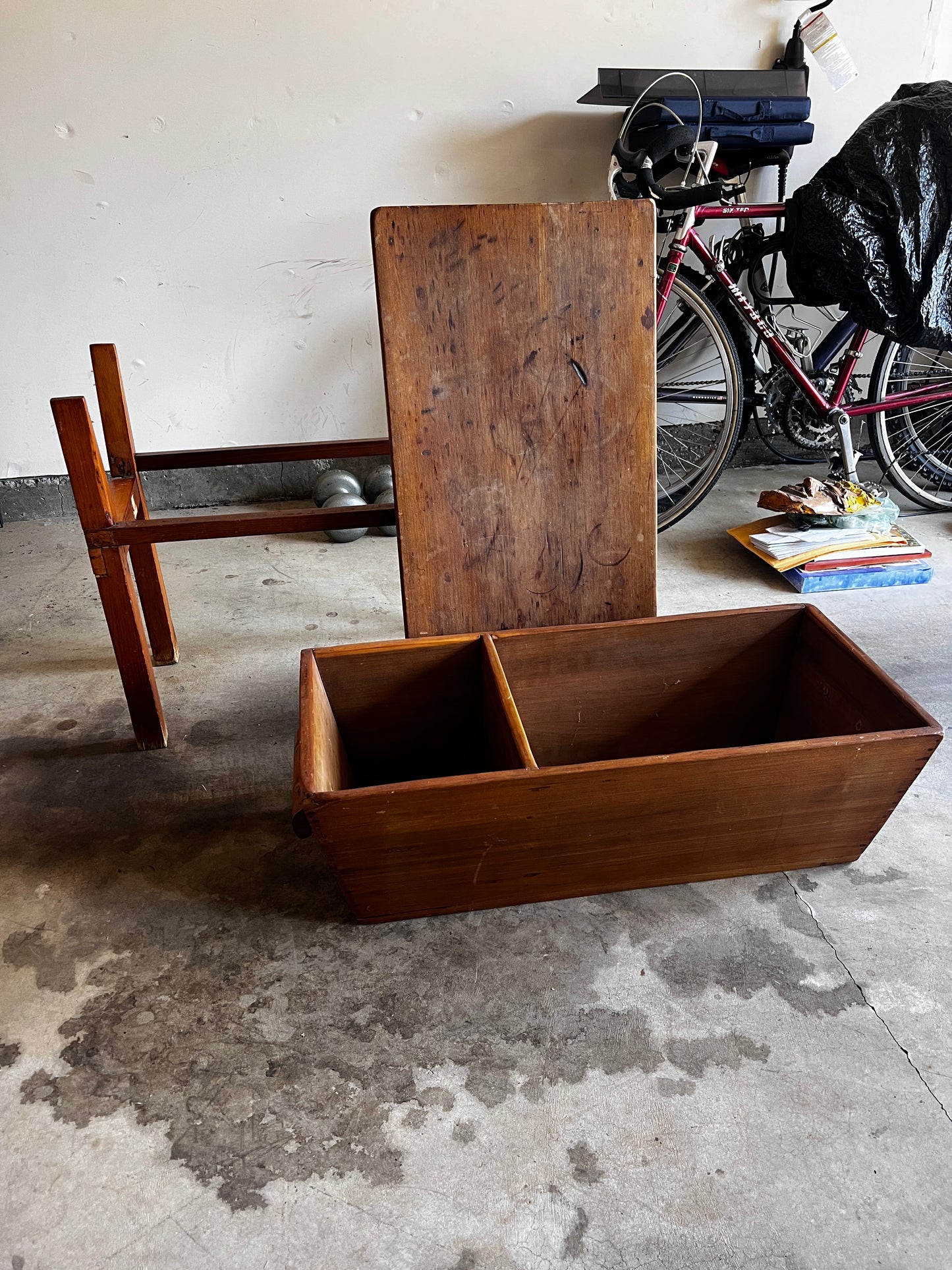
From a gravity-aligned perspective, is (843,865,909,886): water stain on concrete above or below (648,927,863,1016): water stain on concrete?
below

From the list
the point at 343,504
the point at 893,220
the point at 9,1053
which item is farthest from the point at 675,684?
the point at 343,504

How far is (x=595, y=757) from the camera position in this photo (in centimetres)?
168

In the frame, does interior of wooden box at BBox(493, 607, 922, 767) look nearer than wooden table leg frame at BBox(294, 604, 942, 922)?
No

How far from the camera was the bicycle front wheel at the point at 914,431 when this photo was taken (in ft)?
9.22

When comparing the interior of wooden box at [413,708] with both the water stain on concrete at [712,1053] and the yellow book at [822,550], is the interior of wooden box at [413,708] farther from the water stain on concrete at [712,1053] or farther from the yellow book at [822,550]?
the yellow book at [822,550]

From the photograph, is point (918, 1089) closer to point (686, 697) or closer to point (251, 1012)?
point (686, 697)

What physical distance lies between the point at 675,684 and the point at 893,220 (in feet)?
4.96

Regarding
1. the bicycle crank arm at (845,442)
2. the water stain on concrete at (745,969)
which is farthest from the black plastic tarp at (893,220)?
the water stain on concrete at (745,969)

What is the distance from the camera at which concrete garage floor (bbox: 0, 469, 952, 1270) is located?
3.14 feet

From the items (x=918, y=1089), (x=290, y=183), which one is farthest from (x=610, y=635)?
(x=290, y=183)

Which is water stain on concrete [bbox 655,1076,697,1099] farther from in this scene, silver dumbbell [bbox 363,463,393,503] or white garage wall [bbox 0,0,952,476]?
white garage wall [bbox 0,0,952,476]

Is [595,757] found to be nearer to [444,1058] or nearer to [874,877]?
[874,877]

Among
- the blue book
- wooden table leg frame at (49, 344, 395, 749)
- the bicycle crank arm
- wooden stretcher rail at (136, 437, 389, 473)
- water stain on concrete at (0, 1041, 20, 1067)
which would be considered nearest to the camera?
water stain on concrete at (0, 1041, 20, 1067)

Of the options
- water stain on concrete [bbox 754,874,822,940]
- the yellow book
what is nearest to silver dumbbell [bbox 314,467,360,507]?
the yellow book
